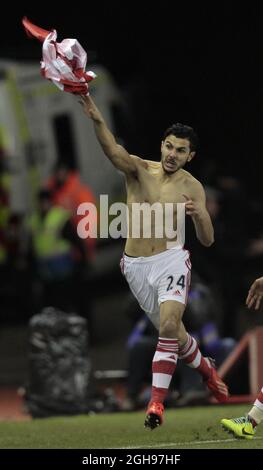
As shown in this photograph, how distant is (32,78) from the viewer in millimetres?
21078

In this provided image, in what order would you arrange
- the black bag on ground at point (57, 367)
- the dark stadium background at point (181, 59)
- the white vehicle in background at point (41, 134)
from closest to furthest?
the black bag on ground at point (57, 367) < the white vehicle in background at point (41, 134) < the dark stadium background at point (181, 59)

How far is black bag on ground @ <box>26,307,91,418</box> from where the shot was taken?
15.9m

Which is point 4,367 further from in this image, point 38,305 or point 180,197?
point 180,197

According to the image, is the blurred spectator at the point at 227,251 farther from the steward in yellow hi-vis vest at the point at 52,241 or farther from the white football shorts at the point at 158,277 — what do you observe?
the white football shorts at the point at 158,277

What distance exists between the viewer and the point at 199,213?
11938 mm

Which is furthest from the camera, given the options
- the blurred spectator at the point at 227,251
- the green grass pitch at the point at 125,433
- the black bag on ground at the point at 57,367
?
the blurred spectator at the point at 227,251

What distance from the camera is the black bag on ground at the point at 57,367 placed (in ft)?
52.1

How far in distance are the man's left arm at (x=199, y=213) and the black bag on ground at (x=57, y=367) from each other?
421 cm

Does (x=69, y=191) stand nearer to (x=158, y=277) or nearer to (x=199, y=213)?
(x=158, y=277)

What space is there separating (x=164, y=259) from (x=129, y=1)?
37.2 feet

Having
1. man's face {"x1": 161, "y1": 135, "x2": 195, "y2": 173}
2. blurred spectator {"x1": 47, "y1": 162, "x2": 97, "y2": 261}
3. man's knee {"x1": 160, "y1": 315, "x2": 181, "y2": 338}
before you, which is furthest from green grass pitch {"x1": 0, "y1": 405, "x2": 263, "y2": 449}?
blurred spectator {"x1": 47, "y1": 162, "x2": 97, "y2": 261}

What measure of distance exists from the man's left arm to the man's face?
21 centimetres

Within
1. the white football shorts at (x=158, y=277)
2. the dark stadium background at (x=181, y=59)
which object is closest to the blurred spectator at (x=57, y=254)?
the dark stadium background at (x=181, y=59)

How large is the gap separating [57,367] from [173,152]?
4.50m
